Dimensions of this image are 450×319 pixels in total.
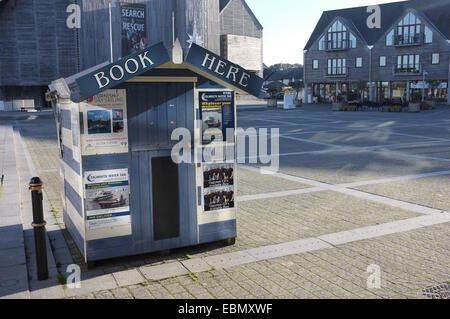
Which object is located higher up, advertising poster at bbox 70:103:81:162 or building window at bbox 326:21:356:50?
building window at bbox 326:21:356:50

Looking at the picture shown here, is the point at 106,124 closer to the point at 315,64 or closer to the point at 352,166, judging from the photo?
the point at 352,166

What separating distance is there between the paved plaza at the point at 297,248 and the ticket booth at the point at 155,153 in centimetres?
35

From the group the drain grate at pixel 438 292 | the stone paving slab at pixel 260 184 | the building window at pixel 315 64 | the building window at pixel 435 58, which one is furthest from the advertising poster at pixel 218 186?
the building window at pixel 315 64

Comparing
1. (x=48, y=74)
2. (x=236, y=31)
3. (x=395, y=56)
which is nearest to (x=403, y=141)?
(x=395, y=56)

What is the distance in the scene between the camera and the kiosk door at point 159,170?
548 cm

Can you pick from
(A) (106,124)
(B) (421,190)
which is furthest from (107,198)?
(B) (421,190)

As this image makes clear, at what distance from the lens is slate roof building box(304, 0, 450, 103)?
51438 mm

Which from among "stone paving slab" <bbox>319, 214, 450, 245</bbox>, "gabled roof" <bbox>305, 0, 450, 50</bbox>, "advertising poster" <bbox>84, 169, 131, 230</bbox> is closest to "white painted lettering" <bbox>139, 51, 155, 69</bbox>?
"advertising poster" <bbox>84, 169, 131, 230</bbox>

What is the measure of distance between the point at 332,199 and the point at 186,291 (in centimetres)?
473

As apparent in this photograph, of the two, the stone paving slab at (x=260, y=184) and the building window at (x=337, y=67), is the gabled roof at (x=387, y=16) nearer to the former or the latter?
the building window at (x=337, y=67)

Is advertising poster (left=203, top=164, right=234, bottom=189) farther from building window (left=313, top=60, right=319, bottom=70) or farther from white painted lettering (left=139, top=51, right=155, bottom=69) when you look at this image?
building window (left=313, top=60, right=319, bottom=70)

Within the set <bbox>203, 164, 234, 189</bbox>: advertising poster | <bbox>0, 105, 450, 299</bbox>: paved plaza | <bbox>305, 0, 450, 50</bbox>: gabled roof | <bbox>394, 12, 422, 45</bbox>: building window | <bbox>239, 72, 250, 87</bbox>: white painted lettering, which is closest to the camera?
<bbox>0, 105, 450, 299</bbox>: paved plaza

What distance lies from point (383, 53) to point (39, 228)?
5632 centimetres

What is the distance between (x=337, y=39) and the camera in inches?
2351
